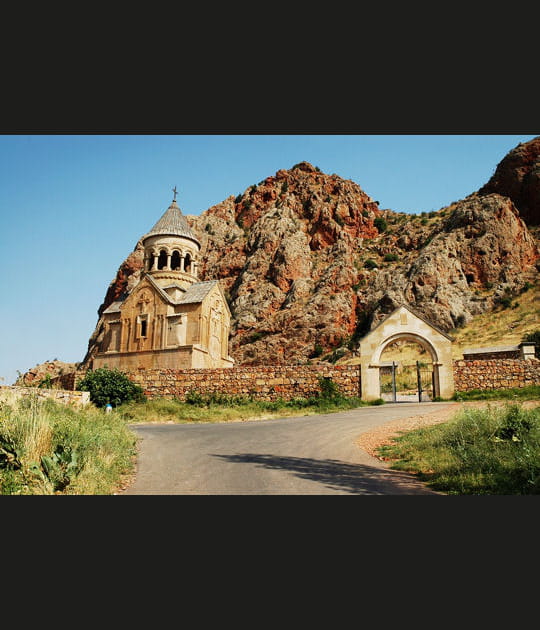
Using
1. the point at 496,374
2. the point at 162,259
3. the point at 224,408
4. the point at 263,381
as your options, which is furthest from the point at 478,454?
the point at 162,259

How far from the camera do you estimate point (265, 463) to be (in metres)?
7.62

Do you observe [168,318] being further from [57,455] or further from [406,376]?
[57,455]

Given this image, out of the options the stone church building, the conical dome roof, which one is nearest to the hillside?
the stone church building

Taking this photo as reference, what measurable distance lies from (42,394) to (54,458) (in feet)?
24.1

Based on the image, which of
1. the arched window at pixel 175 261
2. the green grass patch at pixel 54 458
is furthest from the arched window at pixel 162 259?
the green grass patch at pixel 54 458

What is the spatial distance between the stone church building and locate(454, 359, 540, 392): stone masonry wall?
14683mm

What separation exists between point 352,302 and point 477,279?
15465mm

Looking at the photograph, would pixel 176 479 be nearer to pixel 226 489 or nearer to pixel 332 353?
pixel 226 489

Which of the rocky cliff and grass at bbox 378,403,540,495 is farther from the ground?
the rocky cliff

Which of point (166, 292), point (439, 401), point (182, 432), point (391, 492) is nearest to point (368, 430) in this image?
point (182, 432)

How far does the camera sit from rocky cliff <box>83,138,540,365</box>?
52.0m

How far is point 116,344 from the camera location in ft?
98.4

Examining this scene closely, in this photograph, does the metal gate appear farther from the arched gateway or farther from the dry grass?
the arched gateway

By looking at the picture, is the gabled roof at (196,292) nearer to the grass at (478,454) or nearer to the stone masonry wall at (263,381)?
the stone masonry wall at (263,381)
